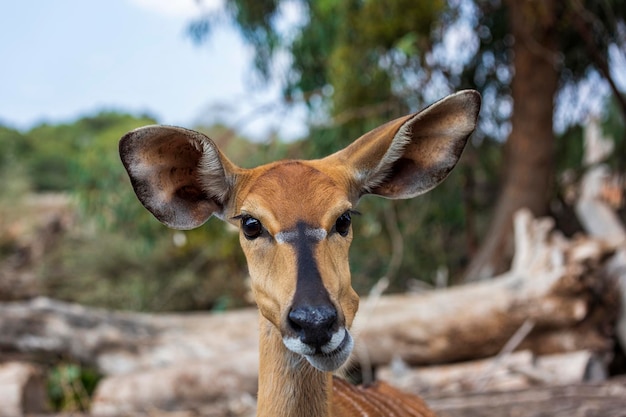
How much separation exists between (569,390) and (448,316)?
3.99 ft

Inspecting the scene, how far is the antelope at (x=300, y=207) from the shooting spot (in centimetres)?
241

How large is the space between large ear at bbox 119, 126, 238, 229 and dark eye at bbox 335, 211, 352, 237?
1.64ft

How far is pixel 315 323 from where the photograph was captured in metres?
2.28

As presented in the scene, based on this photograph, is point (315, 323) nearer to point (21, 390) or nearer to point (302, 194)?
point (302, 194)

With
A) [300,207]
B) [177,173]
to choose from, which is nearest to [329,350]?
[300,207]

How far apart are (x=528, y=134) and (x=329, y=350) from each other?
695 centimetres

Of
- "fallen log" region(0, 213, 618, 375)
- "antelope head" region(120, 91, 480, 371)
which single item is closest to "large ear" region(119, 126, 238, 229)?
"antelope head" region(120, 91, 480, 371)

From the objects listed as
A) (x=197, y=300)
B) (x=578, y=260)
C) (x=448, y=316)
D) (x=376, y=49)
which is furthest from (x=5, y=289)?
(x=578, y=260)

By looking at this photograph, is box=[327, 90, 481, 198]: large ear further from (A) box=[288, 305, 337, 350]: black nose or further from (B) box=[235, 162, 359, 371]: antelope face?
(A) box=[288, 305, 337, 350]: black nose

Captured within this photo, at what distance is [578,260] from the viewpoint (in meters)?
6.45

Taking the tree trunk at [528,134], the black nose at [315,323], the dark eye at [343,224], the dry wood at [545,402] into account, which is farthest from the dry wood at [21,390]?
the tree trunk at [528,134]

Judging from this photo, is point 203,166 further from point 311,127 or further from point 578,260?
point 311,127

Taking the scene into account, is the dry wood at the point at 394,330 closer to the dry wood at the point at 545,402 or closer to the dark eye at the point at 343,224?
the dry wood at the point at 545,402

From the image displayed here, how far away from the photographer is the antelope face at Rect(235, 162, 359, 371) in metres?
2.33
